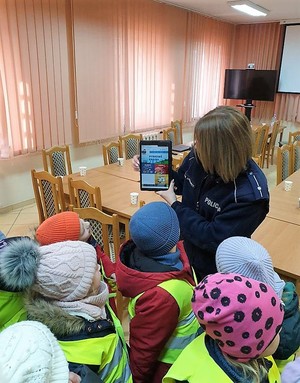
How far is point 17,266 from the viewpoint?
866 millimetres

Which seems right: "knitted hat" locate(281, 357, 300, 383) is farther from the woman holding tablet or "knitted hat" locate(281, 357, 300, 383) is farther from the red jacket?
the woman holding tablet

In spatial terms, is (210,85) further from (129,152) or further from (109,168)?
(109,168)

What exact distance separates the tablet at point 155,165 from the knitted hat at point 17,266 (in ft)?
3.11

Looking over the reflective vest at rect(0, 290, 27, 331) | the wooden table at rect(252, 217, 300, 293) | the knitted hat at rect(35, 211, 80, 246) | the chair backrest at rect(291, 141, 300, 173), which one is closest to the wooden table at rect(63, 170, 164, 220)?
the wooden table at rect(252, 217, 300, 293)

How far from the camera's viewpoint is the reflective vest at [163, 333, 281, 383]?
751 millimetres

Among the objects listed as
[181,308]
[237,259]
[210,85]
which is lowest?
[181,308]

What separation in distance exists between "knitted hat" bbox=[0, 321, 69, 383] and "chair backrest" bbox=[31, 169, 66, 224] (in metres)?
1.83

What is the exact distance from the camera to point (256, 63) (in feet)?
23.1

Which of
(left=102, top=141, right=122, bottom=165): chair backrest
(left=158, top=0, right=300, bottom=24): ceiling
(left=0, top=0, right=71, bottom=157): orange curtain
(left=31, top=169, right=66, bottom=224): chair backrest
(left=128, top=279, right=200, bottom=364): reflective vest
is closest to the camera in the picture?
(left=128, top=279, right=200, bottom=364): reflective vest

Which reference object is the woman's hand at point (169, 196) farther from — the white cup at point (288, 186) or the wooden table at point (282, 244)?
the white cup at point (288, 186)

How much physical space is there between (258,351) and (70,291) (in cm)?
52

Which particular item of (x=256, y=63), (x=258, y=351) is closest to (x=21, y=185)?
(x=258, y=351)

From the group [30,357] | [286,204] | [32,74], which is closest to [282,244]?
[286,204]

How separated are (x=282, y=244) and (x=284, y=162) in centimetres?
176
